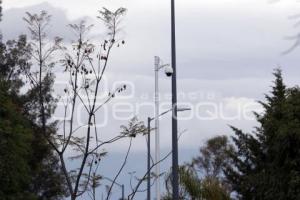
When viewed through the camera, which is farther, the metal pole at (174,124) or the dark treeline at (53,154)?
the dark treeline at (53,154)

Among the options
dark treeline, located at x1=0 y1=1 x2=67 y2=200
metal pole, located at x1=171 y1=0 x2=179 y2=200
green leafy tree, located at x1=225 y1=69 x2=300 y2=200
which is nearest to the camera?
metal pole, located at x1=171 y1=0 x2=179 y2=200

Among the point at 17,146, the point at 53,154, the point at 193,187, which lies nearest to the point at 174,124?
the point at 17,146

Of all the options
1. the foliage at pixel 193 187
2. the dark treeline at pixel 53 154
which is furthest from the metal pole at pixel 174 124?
the foliage at pixel 193 187

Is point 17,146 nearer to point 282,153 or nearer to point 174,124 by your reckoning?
point 174,124

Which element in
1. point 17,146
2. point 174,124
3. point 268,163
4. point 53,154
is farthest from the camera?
point 53,154

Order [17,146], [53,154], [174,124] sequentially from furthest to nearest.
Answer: [53,154] → [17,146] → [174,124]

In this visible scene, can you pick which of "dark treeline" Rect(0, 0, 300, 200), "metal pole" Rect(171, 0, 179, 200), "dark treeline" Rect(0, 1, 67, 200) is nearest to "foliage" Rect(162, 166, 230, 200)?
"dark treeline" Rect(0, 0, 300, 200)

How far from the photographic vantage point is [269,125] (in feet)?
92.2

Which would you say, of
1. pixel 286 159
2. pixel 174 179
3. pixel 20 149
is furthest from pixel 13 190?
pixel 286 159

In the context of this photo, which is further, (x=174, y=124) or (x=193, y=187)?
(x=193, y=187)

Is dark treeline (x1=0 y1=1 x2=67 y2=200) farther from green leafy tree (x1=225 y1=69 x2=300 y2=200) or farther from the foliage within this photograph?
green leafy tree (x1=225 y1=69 x2=300 y2=200)

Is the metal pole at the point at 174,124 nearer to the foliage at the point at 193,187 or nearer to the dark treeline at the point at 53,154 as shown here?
the dark treeline at the point at 53,154

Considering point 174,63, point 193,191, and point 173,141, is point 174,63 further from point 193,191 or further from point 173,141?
point 193,191

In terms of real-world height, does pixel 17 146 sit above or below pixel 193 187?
above
